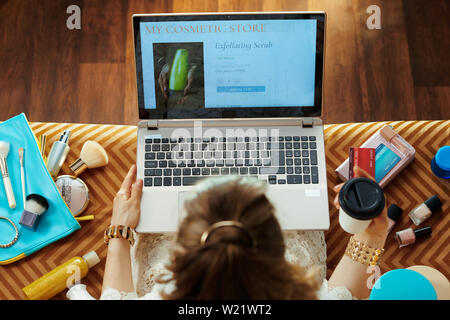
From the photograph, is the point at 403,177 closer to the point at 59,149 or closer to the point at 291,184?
the point at 291,184

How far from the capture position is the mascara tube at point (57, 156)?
3.10ft

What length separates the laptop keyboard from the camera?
0.92m

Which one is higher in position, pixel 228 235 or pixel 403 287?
pixel 228 235

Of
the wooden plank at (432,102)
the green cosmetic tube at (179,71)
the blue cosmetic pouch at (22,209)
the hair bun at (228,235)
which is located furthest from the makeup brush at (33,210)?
the wooden plank at (432,102)

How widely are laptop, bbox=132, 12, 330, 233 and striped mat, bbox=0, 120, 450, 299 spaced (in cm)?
7

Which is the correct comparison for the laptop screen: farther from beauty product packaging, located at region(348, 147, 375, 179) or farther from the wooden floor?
the wooden floor

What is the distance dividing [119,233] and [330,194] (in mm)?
474

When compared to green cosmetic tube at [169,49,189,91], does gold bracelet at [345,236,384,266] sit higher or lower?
lower

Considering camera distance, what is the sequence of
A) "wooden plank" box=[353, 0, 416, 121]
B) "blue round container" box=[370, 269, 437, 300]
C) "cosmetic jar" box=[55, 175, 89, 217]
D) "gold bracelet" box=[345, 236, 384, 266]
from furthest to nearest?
"wooden plank" box=[353, 0, 416, 121] < "cosmetic jar" box=[55, 175, 89, 217] < "gold bracelet" box=[345, 236, 384, 266] < "blue round container" box=[370, 269, 437, 300]

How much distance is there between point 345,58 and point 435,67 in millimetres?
331

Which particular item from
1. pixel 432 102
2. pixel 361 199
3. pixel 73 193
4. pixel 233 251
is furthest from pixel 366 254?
pixel 432 102

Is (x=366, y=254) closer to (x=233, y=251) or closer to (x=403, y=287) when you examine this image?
(x=403, y=287)

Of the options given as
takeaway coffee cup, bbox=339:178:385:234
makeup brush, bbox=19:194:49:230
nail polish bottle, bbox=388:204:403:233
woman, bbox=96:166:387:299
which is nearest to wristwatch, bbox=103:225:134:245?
makeup brush, bbox=19:194:49:230

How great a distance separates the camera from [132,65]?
61.4 inches
